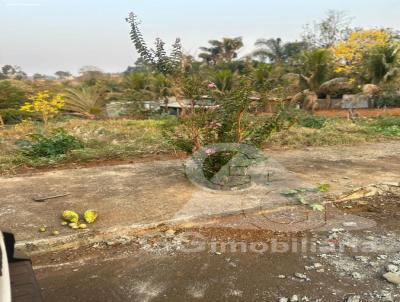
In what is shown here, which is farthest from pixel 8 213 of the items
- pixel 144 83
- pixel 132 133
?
pixel 144 83

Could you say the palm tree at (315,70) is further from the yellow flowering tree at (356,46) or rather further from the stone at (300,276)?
the stone at (300,276)

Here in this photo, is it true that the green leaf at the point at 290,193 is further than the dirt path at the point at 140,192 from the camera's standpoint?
Yes

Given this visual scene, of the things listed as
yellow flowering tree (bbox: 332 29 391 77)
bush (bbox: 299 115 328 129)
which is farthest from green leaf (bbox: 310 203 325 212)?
yellow flowering tree (bbox: 332 29 391 77)

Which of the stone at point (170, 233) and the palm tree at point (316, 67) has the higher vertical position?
the palm tree at point (316, 67)

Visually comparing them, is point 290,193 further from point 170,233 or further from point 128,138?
point 128,138

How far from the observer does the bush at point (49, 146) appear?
6.26 m

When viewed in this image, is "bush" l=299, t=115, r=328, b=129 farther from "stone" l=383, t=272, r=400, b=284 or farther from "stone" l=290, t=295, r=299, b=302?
"stone" l=290, t=295, r=299, b=302

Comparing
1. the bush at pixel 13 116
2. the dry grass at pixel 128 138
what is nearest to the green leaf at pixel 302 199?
the dry grass at pixel 128 138

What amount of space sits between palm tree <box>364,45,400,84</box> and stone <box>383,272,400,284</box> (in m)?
16.8

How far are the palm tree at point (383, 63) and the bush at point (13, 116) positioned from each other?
14968mm

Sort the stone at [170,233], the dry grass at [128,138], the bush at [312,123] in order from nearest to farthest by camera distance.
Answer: the stone at [170,233] < the dry grass at [128,138] < the bush at [312,123]

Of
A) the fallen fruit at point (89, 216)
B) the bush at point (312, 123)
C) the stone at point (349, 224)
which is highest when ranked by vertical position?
the bush at point (312, 123)

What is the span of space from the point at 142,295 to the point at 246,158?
2286 mm

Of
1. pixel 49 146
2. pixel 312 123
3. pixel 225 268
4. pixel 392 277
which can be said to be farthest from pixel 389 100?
pixel 225 268
